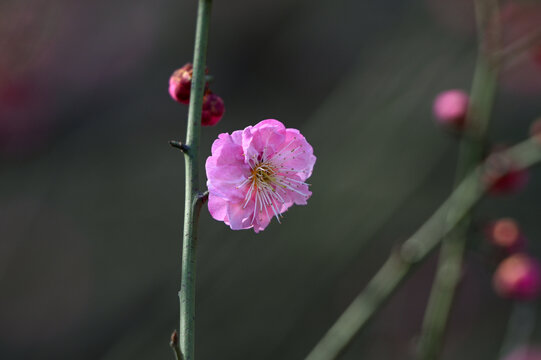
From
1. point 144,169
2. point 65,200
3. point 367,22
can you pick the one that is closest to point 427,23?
point 367,22

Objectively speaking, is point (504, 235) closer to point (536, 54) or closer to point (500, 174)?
point (500, 174)

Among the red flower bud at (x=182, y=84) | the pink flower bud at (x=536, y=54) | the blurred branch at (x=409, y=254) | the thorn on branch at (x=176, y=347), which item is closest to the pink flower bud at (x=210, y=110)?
the red flower bud at (x=182, y=84)

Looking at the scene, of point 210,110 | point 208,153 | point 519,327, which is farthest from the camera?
point 208,153

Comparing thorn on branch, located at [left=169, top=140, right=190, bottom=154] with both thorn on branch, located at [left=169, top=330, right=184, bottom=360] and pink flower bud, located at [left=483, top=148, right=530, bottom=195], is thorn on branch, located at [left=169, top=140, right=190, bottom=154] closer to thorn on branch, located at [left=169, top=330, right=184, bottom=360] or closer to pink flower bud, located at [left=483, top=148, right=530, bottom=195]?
thorn on branch, located at [left=169, top=330, right=184, bottom=360]

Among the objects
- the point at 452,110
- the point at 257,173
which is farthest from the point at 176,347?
the point at 452,110

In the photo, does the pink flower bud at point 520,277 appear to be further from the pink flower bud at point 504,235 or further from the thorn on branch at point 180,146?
the thorn on branch at point 180,146

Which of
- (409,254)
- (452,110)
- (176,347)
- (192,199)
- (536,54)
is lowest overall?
(176,347)
